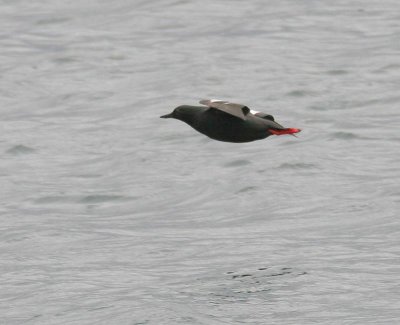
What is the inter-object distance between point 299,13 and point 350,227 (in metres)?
15.0

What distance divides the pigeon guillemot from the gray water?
6.87 ft

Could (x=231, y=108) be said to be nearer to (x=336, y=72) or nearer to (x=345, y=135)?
(x=345, y=135)

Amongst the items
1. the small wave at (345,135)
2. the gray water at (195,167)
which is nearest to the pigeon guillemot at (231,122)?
the gray water at (195,167)

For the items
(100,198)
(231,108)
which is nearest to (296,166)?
(100,198)

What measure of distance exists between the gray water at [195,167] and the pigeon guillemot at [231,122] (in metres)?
2.09

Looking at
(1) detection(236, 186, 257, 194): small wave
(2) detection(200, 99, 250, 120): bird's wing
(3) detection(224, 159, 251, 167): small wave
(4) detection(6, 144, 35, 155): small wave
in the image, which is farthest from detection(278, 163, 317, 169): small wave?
(2) detection(200, 99, 250, 120): bird's wing

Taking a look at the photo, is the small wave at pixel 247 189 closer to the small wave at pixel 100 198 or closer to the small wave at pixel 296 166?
the small wave at pixel 296 166

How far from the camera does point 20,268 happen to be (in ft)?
72.2

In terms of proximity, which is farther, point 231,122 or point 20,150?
point 20,150

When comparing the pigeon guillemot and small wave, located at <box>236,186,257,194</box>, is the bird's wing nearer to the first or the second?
the pigeon guillemot

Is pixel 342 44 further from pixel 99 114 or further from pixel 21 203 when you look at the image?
pixel 21 203

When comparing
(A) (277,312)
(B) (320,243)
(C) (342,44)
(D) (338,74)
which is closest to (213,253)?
(B) (320,243)

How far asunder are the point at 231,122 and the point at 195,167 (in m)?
9.18

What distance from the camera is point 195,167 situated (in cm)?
2736
